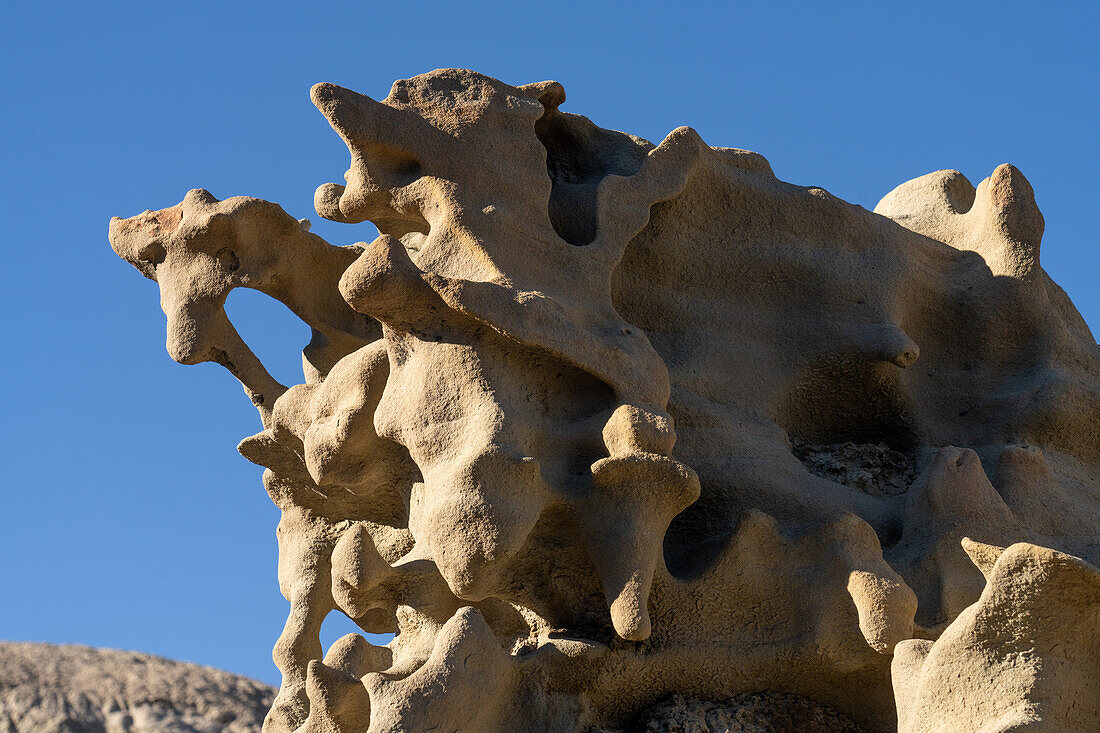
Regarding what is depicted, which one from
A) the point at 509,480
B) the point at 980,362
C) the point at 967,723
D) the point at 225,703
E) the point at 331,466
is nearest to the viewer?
the point at 967,723

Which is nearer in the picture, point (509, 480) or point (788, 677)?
point (509, 480)

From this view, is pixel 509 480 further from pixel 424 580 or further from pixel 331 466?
pixel 331 466

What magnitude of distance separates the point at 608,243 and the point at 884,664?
1.24 meters

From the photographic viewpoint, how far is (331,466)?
390cm

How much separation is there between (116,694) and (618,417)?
521 cm

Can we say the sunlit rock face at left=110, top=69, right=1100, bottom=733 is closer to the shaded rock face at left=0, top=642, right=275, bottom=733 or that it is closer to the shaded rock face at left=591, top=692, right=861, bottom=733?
the shaded rock face at left=591, top=692, right=861, bottom=733

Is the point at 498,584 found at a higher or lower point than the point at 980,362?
lower

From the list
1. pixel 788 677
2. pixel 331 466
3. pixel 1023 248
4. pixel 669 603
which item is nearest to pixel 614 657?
pixel 669 603

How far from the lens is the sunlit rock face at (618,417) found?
3.53 m

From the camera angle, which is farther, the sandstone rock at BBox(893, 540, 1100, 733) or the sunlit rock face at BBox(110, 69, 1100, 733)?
the sunlit rock face at BBox(110, 69, 1100, 733)

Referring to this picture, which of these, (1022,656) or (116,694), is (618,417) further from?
(116,694)

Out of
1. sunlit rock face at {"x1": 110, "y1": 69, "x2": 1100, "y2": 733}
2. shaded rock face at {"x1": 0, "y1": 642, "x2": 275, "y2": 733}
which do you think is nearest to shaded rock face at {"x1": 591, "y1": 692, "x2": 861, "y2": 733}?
sunlit rock face at {"x1": 110, "y1": 69, "x2": 1100, "y2": 733}

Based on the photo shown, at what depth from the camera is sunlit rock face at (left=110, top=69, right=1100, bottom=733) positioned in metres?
3.53

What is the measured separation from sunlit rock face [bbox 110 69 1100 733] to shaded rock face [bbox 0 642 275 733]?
3.57m
